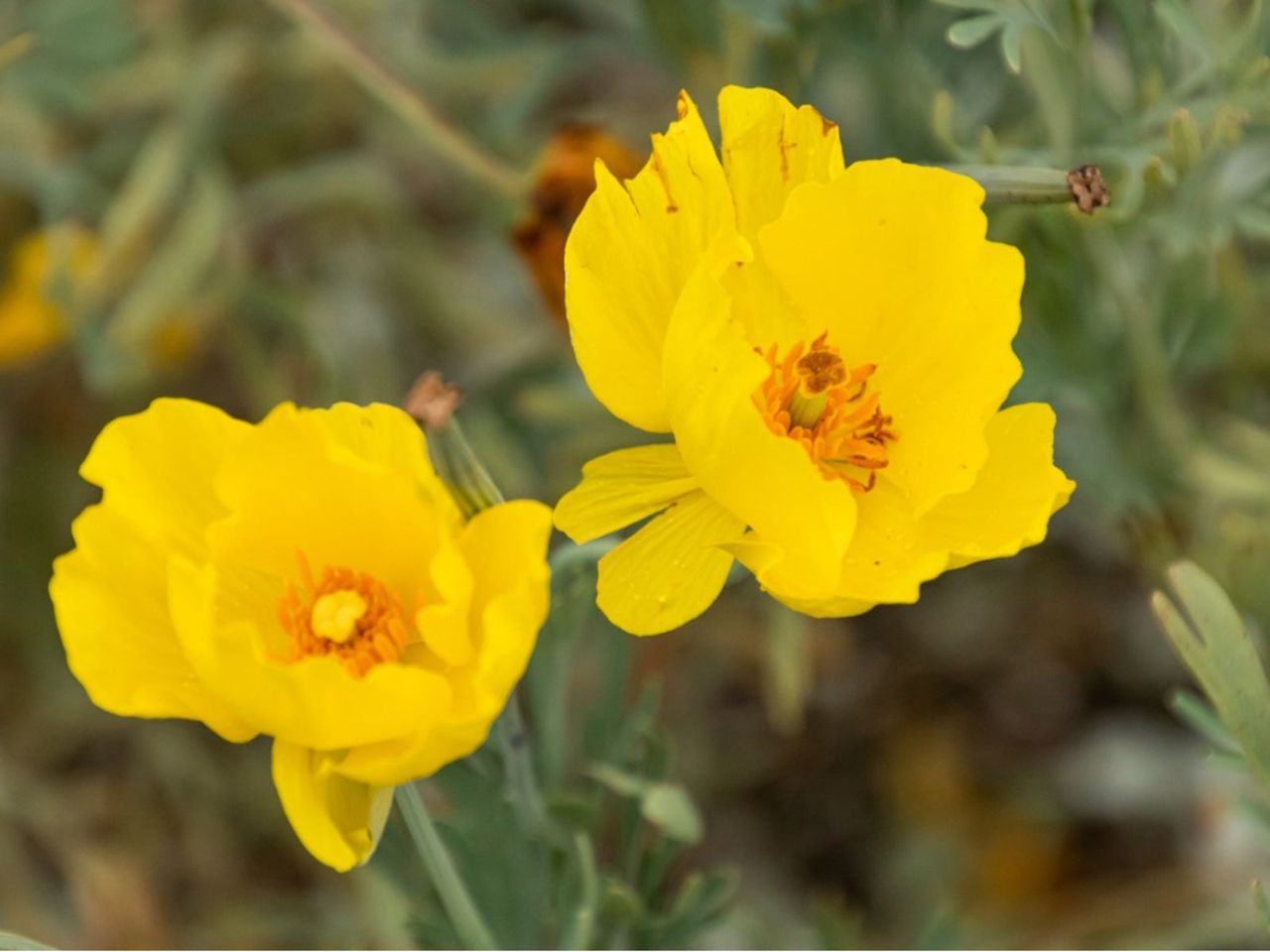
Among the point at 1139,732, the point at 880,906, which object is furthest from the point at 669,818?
the point at 1139,732

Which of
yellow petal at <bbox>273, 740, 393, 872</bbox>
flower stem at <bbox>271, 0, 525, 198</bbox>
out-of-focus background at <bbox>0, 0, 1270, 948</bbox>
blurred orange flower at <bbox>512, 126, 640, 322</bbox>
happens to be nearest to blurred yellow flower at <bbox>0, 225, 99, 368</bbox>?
out-of-focus background at <bbox>0, 0, 1270, 948</bbox>

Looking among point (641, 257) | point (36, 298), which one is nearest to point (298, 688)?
point (641, 257)

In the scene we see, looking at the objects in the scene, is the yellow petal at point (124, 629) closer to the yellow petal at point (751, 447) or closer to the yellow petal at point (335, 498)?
the yellow petal at point (335, 498)

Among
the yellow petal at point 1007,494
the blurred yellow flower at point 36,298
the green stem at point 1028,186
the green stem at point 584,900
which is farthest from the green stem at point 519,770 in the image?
the blurred yellow flower at point 36,298

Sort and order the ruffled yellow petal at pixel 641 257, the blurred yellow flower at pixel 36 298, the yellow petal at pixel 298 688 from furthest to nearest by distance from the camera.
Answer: the blurred yellow flower at pixel 36 298 < the ruffled yellow petal at pixel 641 257 < the yellow petal at pixel 298 688

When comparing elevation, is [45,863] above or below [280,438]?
below

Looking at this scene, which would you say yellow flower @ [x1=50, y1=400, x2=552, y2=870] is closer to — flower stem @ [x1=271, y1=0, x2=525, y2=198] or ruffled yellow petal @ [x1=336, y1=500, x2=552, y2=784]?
ruffled yellow petal @ [x1=336, y1=500, x2=552, y2=784]

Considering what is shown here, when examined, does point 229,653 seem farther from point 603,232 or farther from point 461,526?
point 603,232
